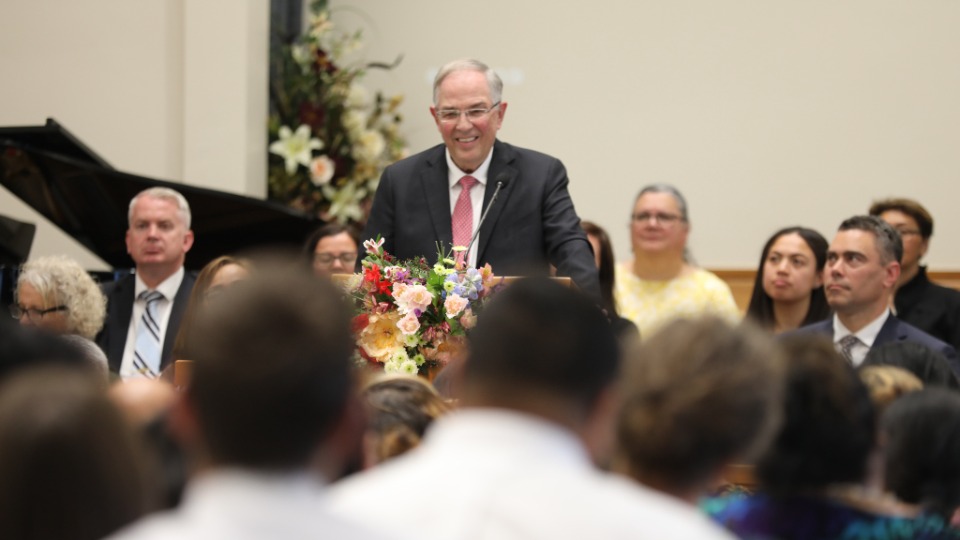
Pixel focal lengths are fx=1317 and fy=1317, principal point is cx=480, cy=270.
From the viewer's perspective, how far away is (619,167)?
7.33 metres

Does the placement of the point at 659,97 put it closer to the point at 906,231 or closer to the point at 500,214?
the point at 906,231

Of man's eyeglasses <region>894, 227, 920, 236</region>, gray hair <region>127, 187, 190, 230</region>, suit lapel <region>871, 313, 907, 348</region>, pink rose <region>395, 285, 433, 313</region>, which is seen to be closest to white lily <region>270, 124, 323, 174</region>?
gray hair <region>127, 187, 190, 230</region>

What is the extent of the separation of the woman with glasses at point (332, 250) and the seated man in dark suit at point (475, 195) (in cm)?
143

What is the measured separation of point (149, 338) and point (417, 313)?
6.28ft

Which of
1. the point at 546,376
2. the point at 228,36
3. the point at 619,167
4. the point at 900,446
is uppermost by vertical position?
the point at 228,36

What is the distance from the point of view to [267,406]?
4.06 ft

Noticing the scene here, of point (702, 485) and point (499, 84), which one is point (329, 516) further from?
point (499, 84)

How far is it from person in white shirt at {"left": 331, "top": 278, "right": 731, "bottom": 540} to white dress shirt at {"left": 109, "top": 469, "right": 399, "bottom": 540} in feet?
0.41

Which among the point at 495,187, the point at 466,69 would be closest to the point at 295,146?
the point at 466,69

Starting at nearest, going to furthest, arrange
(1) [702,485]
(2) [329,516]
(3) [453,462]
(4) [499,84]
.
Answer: (2) [329,516] < (3) [453,462] < (1) [702,485] < (4) [499,84]

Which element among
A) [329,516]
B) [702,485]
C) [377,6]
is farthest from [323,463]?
[377,6]

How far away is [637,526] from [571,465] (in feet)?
0.36

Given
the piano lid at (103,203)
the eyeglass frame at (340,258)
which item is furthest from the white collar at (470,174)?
the piano lid at (103,203)

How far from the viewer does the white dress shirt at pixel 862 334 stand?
424 centimetres
